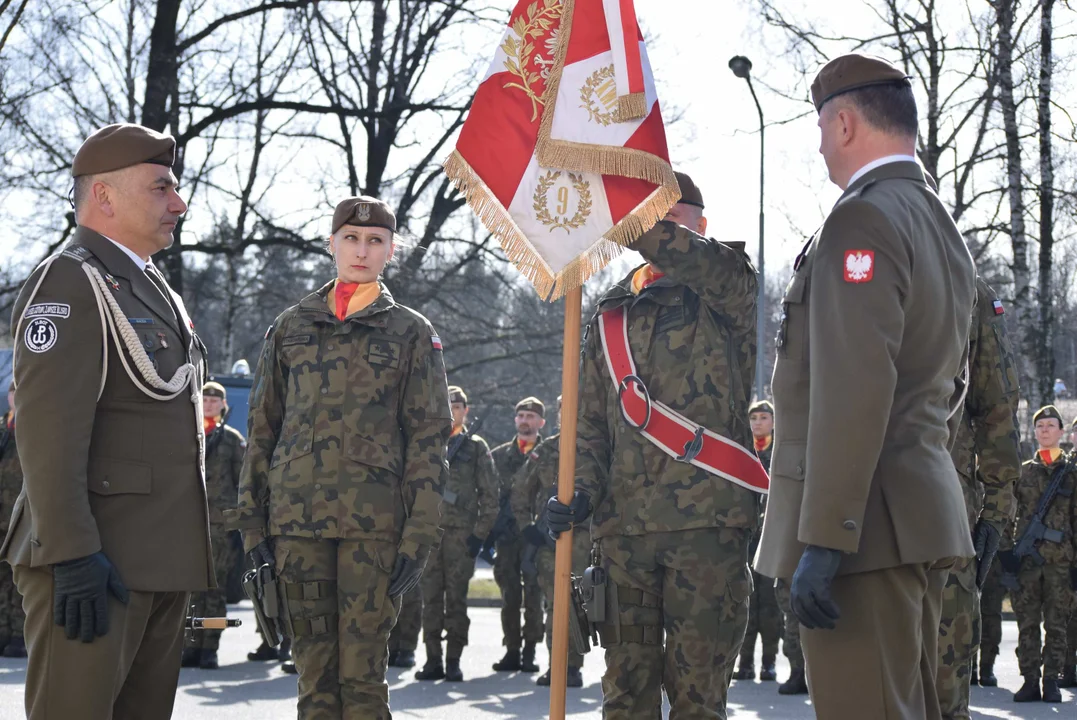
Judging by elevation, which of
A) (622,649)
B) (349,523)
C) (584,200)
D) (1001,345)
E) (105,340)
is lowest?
(622,649)

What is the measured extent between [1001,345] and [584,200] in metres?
2.08

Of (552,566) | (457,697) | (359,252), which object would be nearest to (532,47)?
(359,252)

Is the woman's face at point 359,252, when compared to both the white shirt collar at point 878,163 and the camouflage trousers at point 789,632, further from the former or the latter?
the camouflage trousers at point 789,632

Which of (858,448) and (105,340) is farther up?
(105,340)

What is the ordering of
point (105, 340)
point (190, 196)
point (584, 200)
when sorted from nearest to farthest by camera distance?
point (105, 340), point (584, 200), point (190, 196)

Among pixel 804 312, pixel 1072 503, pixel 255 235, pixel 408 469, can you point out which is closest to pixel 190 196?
pixel 255 235

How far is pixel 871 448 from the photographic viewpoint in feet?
10.8

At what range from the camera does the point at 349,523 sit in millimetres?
4922

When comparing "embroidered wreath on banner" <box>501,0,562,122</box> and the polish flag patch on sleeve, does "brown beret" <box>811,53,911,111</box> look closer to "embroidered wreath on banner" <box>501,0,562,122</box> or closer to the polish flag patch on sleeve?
the polish flag patch on sleeve

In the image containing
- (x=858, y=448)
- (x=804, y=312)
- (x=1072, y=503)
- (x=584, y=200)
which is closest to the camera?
(x=858, y=448)

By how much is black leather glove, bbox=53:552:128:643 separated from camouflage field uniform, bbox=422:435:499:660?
7.17 meters

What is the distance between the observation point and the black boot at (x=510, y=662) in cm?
1118

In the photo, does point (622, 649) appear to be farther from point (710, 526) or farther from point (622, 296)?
point (622, 296)

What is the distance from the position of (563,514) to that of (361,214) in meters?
1.58
